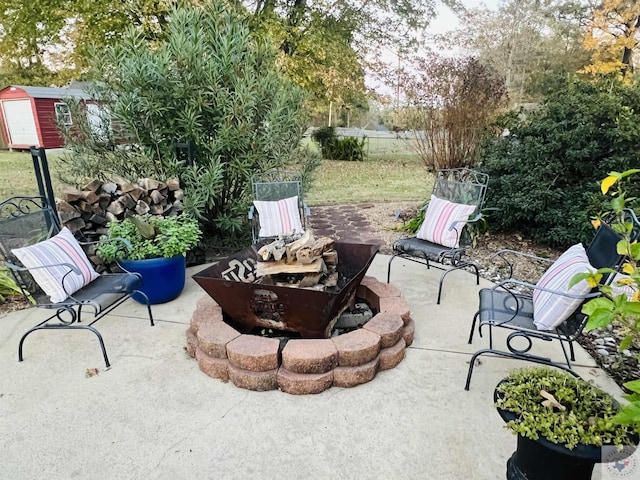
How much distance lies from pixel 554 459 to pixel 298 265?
1576 millimetres

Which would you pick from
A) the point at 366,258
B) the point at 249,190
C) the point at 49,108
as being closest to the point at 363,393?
the point at 366,258

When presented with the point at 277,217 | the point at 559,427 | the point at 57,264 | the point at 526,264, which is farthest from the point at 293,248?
the point at 526,264

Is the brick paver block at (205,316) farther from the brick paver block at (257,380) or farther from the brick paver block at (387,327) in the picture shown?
the brick paver block at (387,327)

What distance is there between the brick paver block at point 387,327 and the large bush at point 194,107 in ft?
7.03

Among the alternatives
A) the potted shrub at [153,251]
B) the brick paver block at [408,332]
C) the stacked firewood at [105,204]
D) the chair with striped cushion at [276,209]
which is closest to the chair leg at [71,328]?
the potted shrub at [153,251]

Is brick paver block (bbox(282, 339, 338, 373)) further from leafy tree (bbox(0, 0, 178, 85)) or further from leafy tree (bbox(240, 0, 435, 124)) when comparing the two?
leafy tree (bbox(240, 0, 435, 124))

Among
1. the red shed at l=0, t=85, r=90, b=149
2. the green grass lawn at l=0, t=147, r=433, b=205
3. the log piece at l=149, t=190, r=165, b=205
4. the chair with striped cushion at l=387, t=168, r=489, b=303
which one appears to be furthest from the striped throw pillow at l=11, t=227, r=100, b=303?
the red shed at l=0, t=85, r=90, b=149

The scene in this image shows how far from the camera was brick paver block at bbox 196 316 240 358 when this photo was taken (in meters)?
2.20

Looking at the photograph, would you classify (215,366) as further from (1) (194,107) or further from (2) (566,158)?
(2) (566,158)

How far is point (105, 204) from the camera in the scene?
3328mm

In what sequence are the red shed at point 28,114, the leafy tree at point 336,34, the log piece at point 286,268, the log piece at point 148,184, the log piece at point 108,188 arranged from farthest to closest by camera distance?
the red shed at point 28,114 < the leafy tree at point 336,34 < the log piece at point 148,184 < the log piece at point 108,188 < the log piece at point 286,268

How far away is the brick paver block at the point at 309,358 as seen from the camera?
6.81ft

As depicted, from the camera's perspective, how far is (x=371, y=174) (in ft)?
33.8

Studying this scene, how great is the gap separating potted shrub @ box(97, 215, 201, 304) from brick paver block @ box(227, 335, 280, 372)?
1.09m
